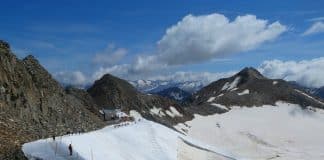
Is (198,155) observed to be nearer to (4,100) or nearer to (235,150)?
(4,100)

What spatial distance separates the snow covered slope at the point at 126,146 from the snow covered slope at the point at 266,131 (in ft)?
105

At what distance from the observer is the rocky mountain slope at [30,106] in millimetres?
47938

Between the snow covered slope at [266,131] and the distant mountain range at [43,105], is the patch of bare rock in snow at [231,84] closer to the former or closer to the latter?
the snow covered slope at [266,131]

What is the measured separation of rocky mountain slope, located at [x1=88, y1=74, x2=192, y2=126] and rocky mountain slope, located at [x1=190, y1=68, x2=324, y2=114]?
12.4 metres

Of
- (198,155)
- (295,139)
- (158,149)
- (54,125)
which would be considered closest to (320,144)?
(295,139)

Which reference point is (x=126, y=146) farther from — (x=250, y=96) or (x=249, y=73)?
(x=249, y=73)

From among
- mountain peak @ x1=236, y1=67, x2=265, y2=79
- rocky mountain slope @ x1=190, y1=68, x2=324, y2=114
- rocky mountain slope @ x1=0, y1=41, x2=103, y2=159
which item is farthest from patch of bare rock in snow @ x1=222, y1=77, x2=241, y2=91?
rocky mountain slope @ x1=0, y1=41, x2=103, y2=159

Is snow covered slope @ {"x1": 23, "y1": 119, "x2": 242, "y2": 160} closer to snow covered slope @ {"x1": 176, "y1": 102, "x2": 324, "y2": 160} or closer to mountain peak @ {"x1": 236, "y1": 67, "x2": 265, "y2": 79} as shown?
snow covered slope @ {"x1": 176, "y1": 102, "x2": 324, "y2": 160}

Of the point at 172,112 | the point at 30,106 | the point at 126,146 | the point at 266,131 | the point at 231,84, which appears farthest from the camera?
A: the point at 231,84

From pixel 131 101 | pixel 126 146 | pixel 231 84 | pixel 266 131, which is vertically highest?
pixel 231 84

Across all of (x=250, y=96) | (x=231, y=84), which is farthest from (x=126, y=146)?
(x=231, y=84)

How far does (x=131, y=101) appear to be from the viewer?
111 meters

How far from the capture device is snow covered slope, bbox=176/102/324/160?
101m

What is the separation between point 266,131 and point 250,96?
102 ft
